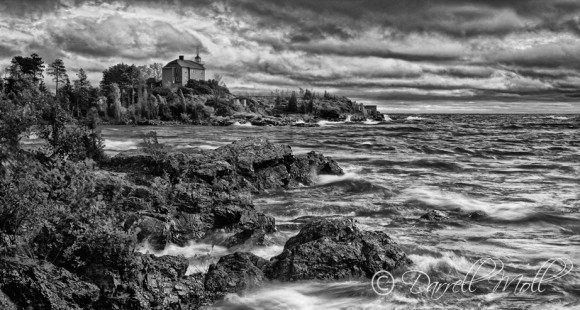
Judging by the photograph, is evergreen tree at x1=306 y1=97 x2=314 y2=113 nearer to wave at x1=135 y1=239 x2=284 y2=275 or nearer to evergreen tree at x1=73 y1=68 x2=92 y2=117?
evergreen tree at x1=73 y1=68 x2=92 y2=117

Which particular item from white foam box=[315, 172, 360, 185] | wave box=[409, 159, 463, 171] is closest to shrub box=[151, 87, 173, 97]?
wave box=[409, 159, 463, 171]

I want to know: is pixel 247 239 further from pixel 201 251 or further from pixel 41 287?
pixel 41 287

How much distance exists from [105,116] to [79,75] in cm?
3378

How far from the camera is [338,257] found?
11008 mm

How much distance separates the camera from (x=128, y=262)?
341 inches

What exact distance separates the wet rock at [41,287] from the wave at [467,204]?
15218mm

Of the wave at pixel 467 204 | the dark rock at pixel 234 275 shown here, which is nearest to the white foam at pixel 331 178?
the wave at pixel 467 204

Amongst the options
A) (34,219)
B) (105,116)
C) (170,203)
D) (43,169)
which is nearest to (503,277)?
(170,203)

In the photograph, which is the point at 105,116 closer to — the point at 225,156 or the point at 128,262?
the point at 225,156

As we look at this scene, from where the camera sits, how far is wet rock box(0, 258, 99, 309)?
7.25 metres

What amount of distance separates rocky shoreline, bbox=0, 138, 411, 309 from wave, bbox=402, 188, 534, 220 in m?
8.43

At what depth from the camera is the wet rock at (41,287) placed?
23.8 ft

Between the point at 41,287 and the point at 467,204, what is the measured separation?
56.6 ft

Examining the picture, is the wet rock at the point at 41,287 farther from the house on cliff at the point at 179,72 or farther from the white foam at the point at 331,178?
the house on cliff at the point at 179,72
